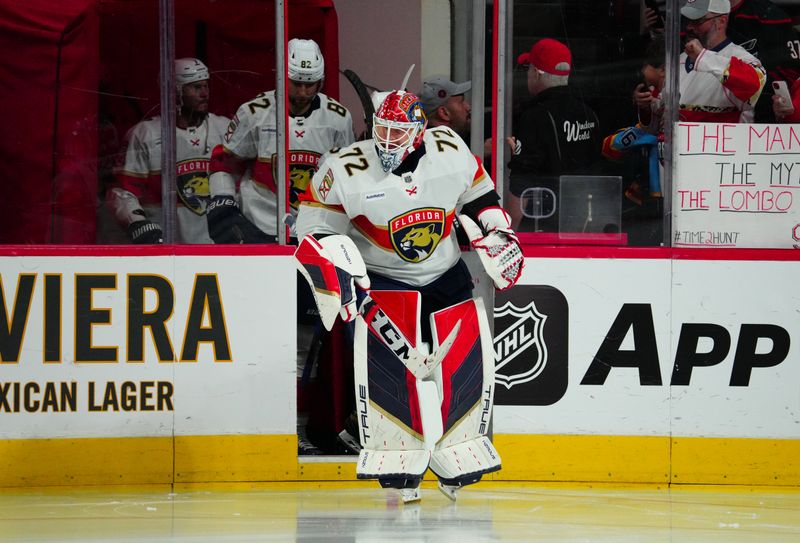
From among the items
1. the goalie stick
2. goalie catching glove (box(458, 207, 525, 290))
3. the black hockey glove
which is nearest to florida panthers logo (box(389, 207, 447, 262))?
goalie catching glove (box(458, 207, 525, 290))

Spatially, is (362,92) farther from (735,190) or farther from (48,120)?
(735,190)

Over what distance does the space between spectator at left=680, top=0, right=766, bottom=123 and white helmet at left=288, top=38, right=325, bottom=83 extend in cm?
151

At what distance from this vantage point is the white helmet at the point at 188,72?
5191 millimetres

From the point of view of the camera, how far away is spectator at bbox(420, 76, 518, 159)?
5.35 m

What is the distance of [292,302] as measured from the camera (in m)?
5.16

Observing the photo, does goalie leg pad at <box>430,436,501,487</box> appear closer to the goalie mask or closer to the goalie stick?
the goalie mask

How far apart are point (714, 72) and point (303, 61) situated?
66.7 inches

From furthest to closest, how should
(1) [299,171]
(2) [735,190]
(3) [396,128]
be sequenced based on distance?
(1) [299,171] → (2) [735,190] → (3) [396,128]

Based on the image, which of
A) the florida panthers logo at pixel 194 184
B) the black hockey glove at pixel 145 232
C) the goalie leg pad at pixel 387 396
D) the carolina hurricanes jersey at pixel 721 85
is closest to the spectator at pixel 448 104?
the carolina hurricanes jersey at pixel 721 85

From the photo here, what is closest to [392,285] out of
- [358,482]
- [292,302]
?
[292,302]

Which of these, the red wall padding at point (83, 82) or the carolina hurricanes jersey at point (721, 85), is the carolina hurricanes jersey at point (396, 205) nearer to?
A: the red wall padding at point (83, 82)

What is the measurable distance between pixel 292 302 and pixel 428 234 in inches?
29.0

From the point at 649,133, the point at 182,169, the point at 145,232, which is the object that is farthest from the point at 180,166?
the point at 649,133

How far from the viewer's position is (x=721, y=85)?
5.33 metres
